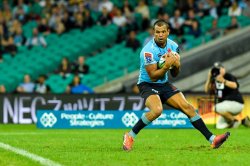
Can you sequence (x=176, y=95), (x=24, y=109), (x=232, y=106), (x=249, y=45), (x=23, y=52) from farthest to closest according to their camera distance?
(x=23, y=52), (x=249, y=45), (x=24, y=109), (x=232, y=106), (x=176, y=95)

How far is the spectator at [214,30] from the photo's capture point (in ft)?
85.4

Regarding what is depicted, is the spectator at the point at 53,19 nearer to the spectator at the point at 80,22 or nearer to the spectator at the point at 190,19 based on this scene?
the spectator at the point at 80,22

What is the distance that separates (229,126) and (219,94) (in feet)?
2.74

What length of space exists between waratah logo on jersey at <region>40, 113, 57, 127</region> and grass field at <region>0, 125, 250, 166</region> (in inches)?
195

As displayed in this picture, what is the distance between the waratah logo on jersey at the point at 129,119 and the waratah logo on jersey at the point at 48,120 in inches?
66.8

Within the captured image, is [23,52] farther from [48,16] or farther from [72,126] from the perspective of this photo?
[72,126]

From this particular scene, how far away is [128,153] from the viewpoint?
37.7 feet

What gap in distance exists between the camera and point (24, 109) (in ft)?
74.3

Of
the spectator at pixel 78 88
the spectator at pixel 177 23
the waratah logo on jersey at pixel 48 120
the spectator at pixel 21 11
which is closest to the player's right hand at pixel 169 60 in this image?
the waratah logo on jersey at pixel 48 120

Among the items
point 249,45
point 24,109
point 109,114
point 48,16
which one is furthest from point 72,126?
point 48,16

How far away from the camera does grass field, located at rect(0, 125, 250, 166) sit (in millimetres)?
10281

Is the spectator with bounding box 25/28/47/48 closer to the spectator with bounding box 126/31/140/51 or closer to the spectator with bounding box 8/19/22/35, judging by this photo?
the spectator with bounding box 8/19/22/35

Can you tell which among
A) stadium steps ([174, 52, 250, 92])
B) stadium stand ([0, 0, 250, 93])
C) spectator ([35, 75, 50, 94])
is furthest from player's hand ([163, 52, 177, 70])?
spectator ([35, 75, 50, 94])

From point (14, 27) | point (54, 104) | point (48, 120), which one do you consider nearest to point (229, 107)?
point (48, 120)
